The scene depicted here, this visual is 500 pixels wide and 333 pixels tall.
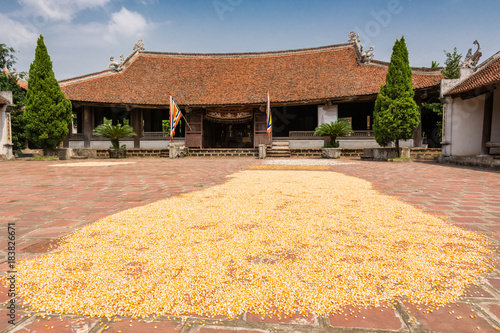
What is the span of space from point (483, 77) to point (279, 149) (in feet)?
34.7

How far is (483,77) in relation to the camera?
10.5 metres

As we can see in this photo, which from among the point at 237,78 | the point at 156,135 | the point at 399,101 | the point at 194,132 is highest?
the point at 237,78

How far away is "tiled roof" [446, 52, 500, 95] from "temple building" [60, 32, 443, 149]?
302 centimetres

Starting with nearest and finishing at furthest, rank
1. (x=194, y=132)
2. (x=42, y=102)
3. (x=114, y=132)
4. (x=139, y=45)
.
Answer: (x=42, y=102) → (x=114, y=132) → (x=194, y=132) → (x=139, y=45)

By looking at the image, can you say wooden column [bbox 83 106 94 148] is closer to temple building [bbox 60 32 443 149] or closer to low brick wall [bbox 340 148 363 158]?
temple building [bbox 60 32 443 149]

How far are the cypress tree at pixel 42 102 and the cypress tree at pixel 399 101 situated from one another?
16.4 metres

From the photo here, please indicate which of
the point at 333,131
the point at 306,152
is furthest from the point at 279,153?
the point at 333,131

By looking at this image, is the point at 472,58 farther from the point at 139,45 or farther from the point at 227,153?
the point at 139,45

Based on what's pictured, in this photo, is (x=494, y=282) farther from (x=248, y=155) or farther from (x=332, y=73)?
(x=332, y=73)

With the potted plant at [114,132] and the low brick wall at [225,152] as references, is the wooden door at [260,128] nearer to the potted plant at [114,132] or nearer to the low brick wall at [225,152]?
the low brick wall at [225,152]

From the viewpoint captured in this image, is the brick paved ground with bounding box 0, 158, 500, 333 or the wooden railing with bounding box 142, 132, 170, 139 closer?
the brick paved ground with bounding box 0, 158, 500, 333

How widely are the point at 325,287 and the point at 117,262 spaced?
1423 mm

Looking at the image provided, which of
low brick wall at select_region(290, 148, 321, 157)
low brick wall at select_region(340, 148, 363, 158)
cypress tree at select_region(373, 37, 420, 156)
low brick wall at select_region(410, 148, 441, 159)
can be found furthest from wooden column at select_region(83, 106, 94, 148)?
low brick wall at select_region(410, 148, 441, 159)

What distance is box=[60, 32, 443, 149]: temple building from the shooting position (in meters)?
17.7
